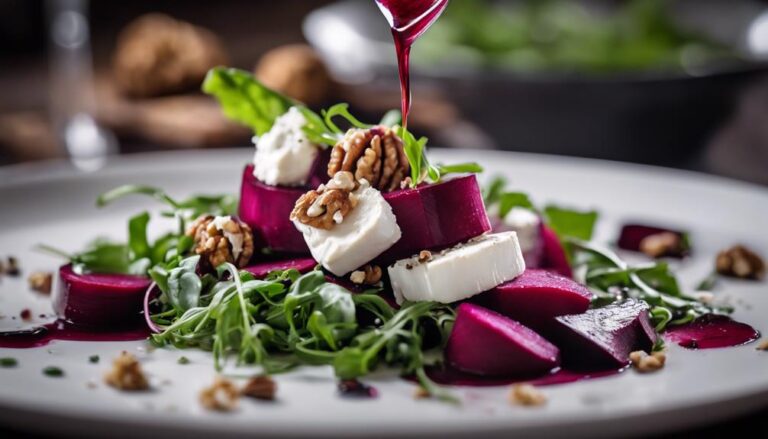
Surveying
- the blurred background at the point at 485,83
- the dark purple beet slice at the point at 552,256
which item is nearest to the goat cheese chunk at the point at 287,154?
the dark purple beet slice at the point at 552,256

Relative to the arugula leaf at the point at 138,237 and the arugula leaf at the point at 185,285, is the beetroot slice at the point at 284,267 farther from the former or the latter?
the arugula leaf at the point at 138,237

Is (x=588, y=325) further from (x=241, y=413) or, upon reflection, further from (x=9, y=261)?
(x=9, y=261)

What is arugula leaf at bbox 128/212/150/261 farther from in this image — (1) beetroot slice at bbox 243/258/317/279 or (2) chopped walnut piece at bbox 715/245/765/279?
(2) chopped walnut piece at bbox 715/245/765/279

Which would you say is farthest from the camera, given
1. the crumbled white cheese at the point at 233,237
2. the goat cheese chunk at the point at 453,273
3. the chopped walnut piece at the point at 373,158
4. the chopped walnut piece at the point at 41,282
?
the chopped walnut piece at the point at 41,282

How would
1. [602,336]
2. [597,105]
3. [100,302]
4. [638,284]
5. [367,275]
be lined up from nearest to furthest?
[602,336] < [367,275] < [100,302] < [638,284] < [597,105]

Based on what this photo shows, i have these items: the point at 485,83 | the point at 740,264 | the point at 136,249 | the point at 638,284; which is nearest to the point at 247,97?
the point at 136,249

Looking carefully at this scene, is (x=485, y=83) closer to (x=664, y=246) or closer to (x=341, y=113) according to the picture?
(x=664, y=246)
